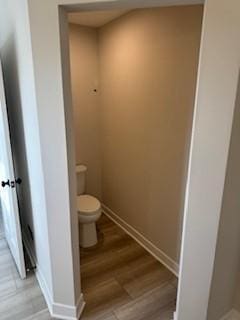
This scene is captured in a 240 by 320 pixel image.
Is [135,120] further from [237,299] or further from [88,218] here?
[237,299]

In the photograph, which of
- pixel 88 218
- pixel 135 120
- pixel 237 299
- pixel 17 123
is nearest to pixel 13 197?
pixel 17 123

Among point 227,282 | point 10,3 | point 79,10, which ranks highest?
point 10,3

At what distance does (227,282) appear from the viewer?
1568 millimetres

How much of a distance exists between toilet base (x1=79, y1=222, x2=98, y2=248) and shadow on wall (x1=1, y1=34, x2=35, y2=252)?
526 millimetres

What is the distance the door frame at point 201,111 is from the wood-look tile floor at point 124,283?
41 centimetres

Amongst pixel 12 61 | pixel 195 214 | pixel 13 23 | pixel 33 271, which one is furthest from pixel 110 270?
pixel 13 23

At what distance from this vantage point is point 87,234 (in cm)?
264

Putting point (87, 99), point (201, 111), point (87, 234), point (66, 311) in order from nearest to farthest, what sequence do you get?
point (201, 111) < point (66, 311) < point (87, 234) < point (87, 99)

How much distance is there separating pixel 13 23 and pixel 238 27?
150 centimetres

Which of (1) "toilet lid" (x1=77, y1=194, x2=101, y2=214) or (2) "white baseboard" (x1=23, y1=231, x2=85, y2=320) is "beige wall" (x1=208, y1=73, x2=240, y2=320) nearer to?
(2) "white baseboard" (x1=23, y1=231, x2=85, y2=320)

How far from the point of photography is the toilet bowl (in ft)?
8.19

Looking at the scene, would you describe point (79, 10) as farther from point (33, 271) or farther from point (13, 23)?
point (33, 271)

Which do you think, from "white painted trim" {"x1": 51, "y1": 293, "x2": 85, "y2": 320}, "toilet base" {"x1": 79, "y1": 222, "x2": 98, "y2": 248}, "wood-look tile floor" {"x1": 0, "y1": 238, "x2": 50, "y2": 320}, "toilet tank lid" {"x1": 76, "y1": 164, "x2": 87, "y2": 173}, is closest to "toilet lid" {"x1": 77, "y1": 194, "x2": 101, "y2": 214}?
"toilet base" {"x1": 79, "y1": 222, "x2": 98, "y2": 248}

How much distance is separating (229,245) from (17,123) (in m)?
1.95
